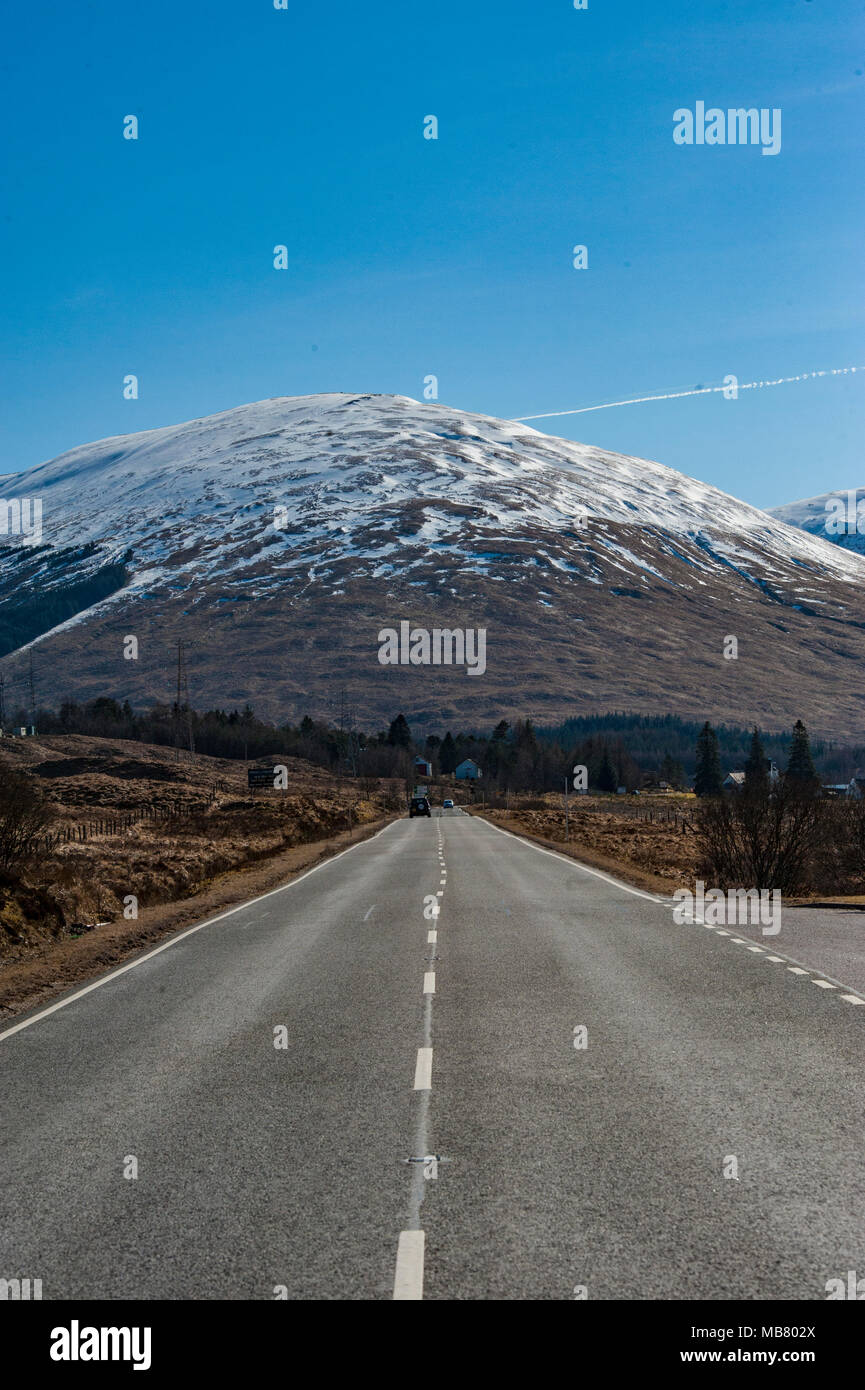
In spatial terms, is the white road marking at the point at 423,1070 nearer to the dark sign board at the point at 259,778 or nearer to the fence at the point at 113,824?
the fence at the point at 113,824

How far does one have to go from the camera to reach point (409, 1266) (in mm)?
5441

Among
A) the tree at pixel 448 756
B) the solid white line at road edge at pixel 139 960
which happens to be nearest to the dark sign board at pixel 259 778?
the solid white line at road edge at pixel 139 960

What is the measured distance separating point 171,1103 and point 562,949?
28.9ft

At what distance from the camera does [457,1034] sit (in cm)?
1073

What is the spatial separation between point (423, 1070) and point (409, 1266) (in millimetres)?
3917

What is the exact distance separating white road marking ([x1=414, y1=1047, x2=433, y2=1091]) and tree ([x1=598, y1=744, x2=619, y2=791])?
157m

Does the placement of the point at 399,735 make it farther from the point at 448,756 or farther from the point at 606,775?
the point at 606,775

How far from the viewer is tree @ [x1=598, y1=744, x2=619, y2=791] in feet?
541

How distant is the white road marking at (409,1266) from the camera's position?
5180 mm

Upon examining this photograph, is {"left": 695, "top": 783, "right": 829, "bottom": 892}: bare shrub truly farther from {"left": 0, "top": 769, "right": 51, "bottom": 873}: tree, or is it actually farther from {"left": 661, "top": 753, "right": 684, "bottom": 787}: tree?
{"left": 661, "top": 753, "right": 684, "bottom": 787}: tree

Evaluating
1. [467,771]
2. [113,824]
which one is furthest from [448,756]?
[113,824]

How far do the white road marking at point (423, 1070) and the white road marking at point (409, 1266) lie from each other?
2989 mm

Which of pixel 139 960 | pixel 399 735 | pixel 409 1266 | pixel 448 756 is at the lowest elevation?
pixel 448 756
